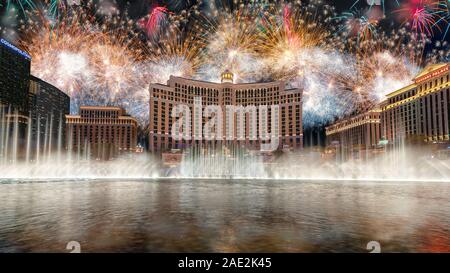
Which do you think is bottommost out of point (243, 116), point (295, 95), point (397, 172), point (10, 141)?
point (397, 172)

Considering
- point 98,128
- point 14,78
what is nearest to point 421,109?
point 98,128

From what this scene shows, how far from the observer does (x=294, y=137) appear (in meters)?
161

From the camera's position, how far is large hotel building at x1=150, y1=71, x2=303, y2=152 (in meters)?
153

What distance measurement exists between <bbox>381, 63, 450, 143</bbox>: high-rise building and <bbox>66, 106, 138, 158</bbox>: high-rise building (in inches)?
5740

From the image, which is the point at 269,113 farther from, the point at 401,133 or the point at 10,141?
the point at 10,141

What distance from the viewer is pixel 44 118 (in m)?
191

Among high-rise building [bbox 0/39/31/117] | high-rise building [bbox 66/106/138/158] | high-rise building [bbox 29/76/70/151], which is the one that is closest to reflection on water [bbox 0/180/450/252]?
high-rise building [bbox 0/39/31/117]

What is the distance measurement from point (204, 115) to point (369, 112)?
3687 inches

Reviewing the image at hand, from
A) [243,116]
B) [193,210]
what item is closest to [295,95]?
[243,116]

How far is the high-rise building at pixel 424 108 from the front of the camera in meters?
101

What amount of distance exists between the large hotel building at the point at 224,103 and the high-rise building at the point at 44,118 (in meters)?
66.8

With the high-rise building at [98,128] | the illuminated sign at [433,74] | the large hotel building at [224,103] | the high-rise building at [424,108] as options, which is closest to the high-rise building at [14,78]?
the high-rise building at [98,128]

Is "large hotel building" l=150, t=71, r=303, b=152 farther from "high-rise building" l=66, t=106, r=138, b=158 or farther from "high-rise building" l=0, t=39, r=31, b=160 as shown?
"high-rise building" l=0, t=39, r=31, b=160

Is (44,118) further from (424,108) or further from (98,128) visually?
(424,108)
